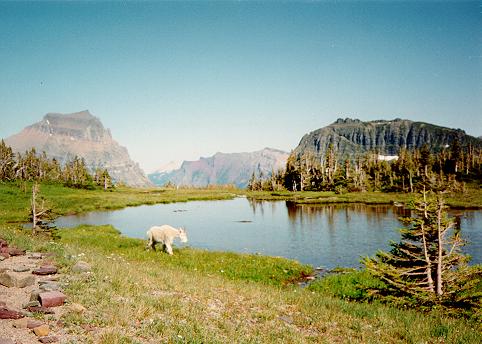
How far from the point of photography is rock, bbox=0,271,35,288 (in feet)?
33.8

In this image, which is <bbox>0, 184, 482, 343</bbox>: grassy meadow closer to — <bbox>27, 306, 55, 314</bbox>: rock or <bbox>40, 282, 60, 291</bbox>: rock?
<bbox>40, 282, 60, 291</bbox>: rock

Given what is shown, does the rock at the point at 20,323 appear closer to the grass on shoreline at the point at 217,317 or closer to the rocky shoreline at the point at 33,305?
the rocky shoreline at the point at 33,305

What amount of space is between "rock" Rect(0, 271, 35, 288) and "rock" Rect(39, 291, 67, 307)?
5.84ft

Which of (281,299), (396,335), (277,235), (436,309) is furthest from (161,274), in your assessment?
(277,235)

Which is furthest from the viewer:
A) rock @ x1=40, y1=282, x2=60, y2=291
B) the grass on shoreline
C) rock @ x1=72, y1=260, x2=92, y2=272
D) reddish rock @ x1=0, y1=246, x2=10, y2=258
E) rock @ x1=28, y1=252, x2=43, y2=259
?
rock @ x1=28, y1=252, x2=43, y2=259

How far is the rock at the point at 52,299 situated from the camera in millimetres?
8711

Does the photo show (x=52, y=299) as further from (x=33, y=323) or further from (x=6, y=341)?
(x=6, y=341)

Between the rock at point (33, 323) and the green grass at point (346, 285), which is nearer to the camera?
the rock at point (33, 323)

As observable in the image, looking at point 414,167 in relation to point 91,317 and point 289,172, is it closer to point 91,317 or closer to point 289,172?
point 289,172

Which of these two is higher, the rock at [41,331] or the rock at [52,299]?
the rock at [52,299]

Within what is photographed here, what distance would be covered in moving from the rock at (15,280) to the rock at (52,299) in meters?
1.78

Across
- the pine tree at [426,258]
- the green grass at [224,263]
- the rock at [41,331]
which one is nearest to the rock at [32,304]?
the rock at [41,331]

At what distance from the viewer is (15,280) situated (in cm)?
1030

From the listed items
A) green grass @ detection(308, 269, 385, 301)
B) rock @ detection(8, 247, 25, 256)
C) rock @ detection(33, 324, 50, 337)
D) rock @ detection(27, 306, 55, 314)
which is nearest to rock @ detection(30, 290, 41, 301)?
rock @ detection(27, 306, 55, 314)
